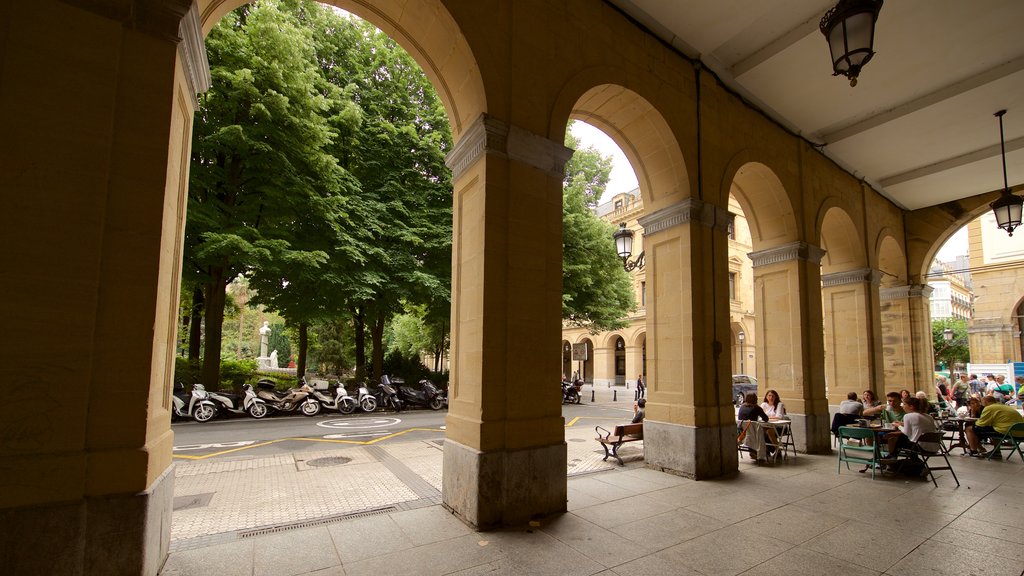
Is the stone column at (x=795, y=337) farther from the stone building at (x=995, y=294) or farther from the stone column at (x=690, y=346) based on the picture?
the stone building at (x=995, y=294)

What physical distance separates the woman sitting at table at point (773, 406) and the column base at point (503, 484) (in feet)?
18.6

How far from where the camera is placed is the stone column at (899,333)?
14.5 meters

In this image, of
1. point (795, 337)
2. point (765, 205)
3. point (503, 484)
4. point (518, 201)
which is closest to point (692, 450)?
point (503, 484)

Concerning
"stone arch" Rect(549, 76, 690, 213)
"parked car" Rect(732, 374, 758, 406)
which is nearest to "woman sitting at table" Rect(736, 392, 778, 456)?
"stone arch" Rect(549, 76, 690, 213)

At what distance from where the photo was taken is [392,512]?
5109mm

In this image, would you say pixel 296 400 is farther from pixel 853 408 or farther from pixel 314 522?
pixel 853 408

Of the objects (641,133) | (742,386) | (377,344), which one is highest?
(641,133)

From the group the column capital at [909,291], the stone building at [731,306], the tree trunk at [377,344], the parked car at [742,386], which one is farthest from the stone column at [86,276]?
the stone building at [731,306]

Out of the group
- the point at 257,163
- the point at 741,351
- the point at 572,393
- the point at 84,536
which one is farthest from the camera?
the point at 741,351

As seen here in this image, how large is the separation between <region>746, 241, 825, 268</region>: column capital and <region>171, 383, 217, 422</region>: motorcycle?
14701mm

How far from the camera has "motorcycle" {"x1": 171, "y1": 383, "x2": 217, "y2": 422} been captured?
1262 centimetres

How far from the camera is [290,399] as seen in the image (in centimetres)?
1468

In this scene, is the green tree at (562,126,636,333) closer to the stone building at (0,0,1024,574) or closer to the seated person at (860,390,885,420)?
the stone building at (0,0,1024,574)

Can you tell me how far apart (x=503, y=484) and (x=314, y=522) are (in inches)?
79.1
